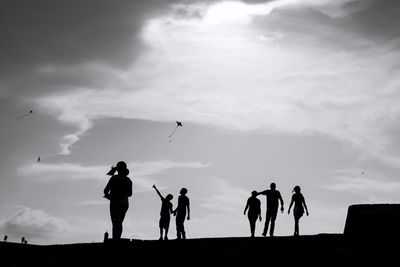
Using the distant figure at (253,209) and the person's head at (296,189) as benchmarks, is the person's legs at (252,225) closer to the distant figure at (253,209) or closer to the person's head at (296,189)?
the distant figure at (253,209)

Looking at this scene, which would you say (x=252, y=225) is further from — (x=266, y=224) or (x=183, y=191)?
(x=183, y=191)

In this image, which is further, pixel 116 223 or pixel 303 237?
pixel 303 237

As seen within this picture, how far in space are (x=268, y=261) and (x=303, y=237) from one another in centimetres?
293

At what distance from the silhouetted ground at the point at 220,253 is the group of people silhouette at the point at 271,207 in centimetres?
437

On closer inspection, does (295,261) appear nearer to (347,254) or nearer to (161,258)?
(347,254)

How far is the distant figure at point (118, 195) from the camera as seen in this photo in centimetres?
1176

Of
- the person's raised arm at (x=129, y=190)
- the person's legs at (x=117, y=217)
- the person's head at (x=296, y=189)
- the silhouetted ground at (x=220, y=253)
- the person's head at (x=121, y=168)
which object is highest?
the person's head at (x=296, y=189)

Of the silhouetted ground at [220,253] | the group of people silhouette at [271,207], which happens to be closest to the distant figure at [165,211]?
the group of people silhouette at [271,207]

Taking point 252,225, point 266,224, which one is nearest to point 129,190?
point 252,225

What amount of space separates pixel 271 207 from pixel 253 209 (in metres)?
0.62

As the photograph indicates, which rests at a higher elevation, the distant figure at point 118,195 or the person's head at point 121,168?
the person's head at point 121,168

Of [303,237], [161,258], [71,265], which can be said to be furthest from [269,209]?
[71,265]

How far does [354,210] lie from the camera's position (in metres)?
11.5

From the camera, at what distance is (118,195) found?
463 inches
